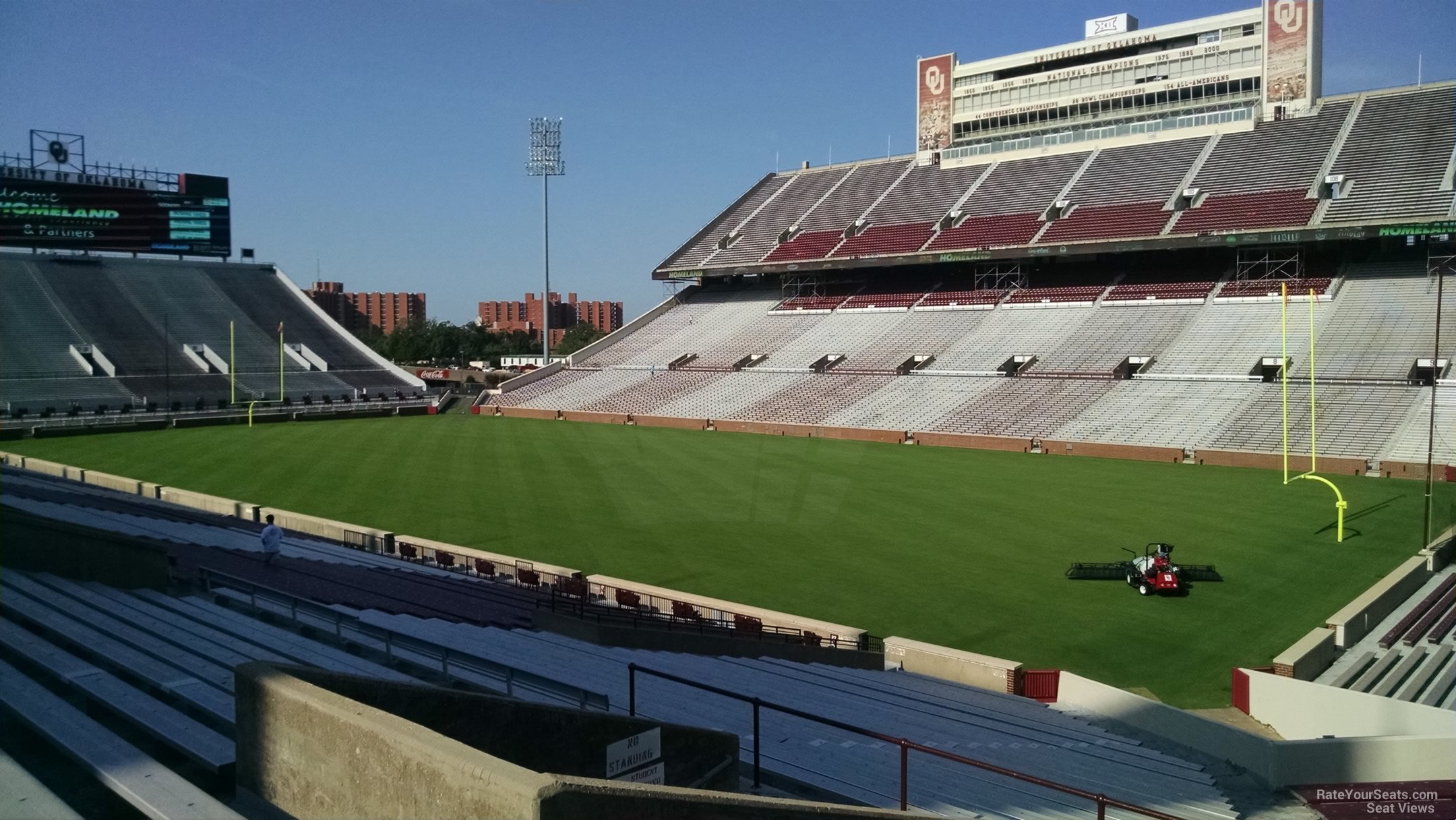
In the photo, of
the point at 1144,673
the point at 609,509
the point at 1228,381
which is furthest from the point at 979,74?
the point at 1144,673

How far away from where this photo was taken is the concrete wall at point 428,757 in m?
3.90

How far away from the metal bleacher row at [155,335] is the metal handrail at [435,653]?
164 feet

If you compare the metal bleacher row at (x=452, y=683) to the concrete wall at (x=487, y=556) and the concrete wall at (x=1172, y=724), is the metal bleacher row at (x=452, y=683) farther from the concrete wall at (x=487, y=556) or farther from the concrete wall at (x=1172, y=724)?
the concrete wall at (x=487, y=556)

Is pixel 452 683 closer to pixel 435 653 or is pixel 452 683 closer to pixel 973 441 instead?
pixel 435 653

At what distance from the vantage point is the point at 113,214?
6397cm

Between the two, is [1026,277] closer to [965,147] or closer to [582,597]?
[965,147]

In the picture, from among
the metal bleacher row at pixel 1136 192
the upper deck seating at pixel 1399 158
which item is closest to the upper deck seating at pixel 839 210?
the metal bleacher row at pixel 1136 192

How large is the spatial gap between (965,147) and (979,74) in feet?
14.9

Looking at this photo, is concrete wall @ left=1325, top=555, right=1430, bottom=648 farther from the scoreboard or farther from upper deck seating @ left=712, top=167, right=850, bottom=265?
the scoreboard

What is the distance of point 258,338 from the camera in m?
66.7

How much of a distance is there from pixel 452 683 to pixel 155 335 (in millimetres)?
64514

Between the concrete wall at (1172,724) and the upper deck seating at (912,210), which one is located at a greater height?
the upper deck seating at (912,210)

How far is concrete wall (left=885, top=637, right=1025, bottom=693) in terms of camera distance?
41.7ft

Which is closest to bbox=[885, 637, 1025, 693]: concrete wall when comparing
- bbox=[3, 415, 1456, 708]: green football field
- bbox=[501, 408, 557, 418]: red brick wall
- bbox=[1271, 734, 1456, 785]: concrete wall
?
bbox=[3, 415, 1456, 708]: green football field
